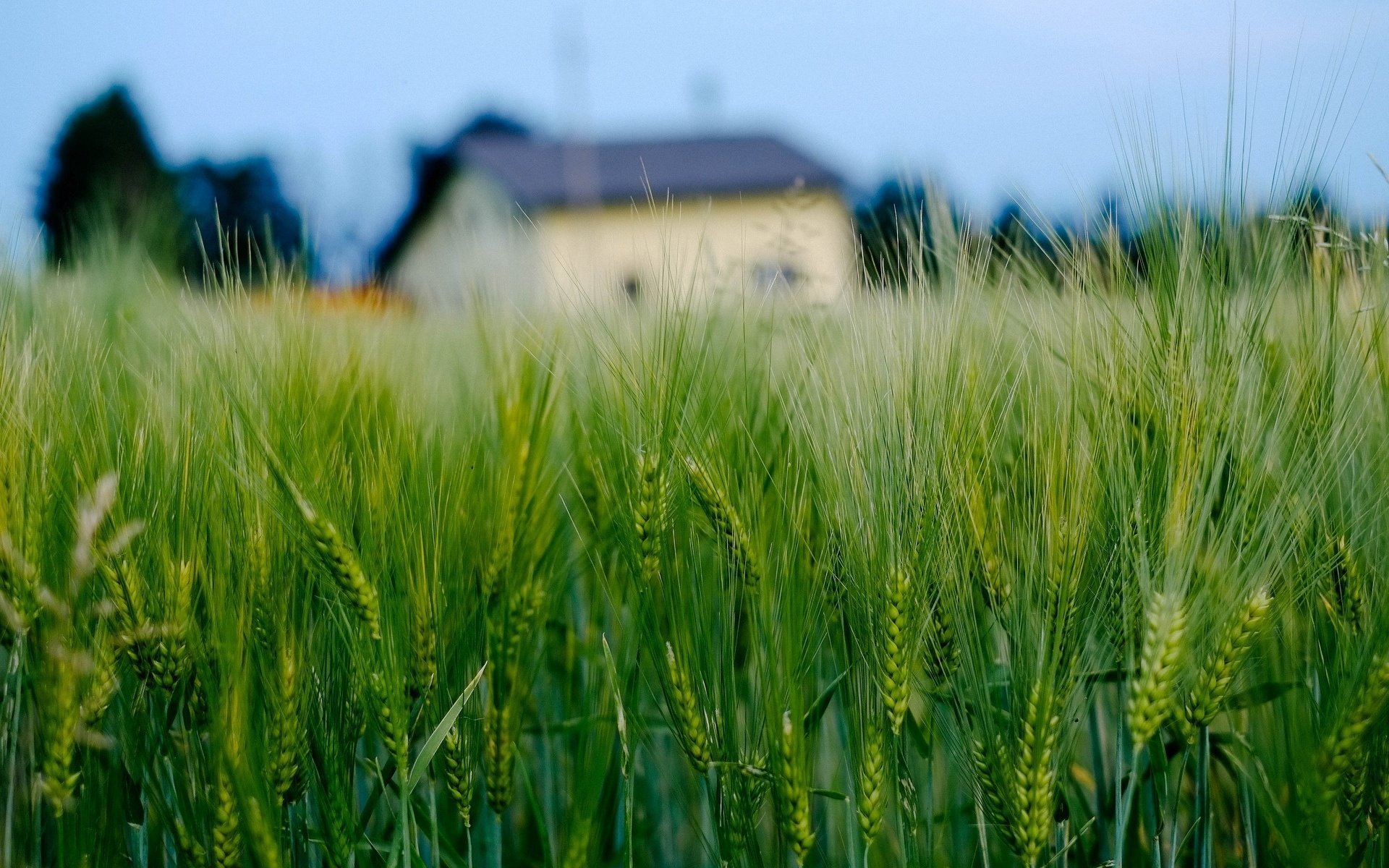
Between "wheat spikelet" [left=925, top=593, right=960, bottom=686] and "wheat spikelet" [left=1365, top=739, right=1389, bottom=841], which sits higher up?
"wheat spikelet" [left=925, top=593, right=960, bottom=686]

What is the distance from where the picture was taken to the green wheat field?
0.69 meters

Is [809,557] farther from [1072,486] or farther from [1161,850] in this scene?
[1161,850]

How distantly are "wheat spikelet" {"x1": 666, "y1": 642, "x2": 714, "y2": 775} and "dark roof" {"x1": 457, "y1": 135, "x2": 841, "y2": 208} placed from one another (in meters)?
13.8

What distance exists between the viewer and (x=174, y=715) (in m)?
0.81

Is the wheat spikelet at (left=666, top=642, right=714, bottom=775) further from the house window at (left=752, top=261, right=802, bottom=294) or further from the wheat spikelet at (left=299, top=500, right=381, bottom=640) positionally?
the house window at (left=752, top=261, right=802, bottom=294)

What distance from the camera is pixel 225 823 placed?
68cm

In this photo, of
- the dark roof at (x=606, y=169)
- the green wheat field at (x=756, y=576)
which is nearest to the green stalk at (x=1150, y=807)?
the green wheat field at (x=756, y=576)

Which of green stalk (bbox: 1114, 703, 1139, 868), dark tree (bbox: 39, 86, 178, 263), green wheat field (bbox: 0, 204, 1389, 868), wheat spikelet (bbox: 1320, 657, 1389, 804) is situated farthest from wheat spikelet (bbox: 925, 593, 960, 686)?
dark tree (bbox: 39, 86, 178, 263)

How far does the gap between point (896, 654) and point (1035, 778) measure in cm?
13

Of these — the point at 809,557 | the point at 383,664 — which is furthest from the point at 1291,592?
the point at 383,664

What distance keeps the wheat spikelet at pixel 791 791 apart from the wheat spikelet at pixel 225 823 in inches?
15.7

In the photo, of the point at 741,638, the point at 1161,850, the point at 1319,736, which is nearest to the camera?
the point at 1319,736

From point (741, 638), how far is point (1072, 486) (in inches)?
15.3

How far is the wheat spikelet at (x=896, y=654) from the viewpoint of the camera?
0.68 m
